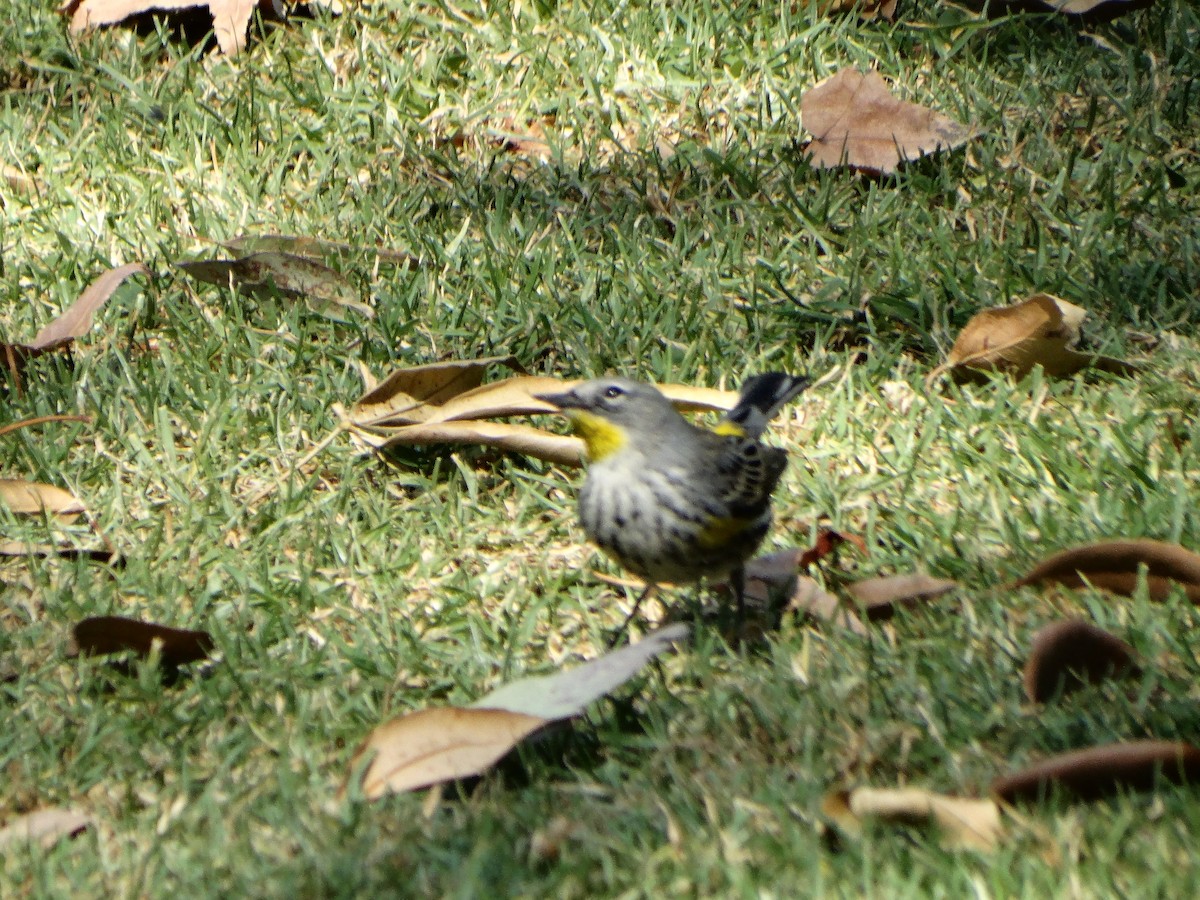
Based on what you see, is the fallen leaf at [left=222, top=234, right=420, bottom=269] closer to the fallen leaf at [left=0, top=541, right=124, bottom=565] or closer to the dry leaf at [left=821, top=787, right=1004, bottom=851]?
the fallen leaf at [left=0, top=541, right=124, bottom=565]

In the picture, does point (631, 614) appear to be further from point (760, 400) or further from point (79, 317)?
point (79, 317)

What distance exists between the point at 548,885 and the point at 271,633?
1.34 metres

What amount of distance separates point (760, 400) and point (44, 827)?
7.64 ft

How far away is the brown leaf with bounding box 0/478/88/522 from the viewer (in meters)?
4.36

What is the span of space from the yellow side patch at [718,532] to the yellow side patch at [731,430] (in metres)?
0.50

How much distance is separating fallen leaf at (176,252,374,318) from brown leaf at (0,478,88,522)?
1.11m

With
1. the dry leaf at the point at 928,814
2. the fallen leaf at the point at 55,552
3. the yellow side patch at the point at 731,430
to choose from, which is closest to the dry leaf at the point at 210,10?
the fallen leaf at the point at 55,552

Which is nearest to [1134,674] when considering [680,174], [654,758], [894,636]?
[894,636]

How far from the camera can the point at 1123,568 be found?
3.75 metres

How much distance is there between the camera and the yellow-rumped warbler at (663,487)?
394 cm

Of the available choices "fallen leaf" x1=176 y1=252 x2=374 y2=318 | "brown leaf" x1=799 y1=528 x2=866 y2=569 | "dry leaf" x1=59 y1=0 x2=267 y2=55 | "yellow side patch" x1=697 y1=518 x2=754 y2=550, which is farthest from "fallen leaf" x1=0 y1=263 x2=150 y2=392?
"brown leaf" x1=799 y1=528 x2=866 y2=569

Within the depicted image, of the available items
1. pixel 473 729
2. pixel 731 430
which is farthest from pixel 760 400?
pixel 473 729

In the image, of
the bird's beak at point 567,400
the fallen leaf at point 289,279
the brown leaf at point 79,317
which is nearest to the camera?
the bird's beak at point 567,400

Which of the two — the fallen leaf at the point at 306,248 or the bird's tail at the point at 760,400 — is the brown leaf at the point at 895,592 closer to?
the bird's tail at the point at 760,400
